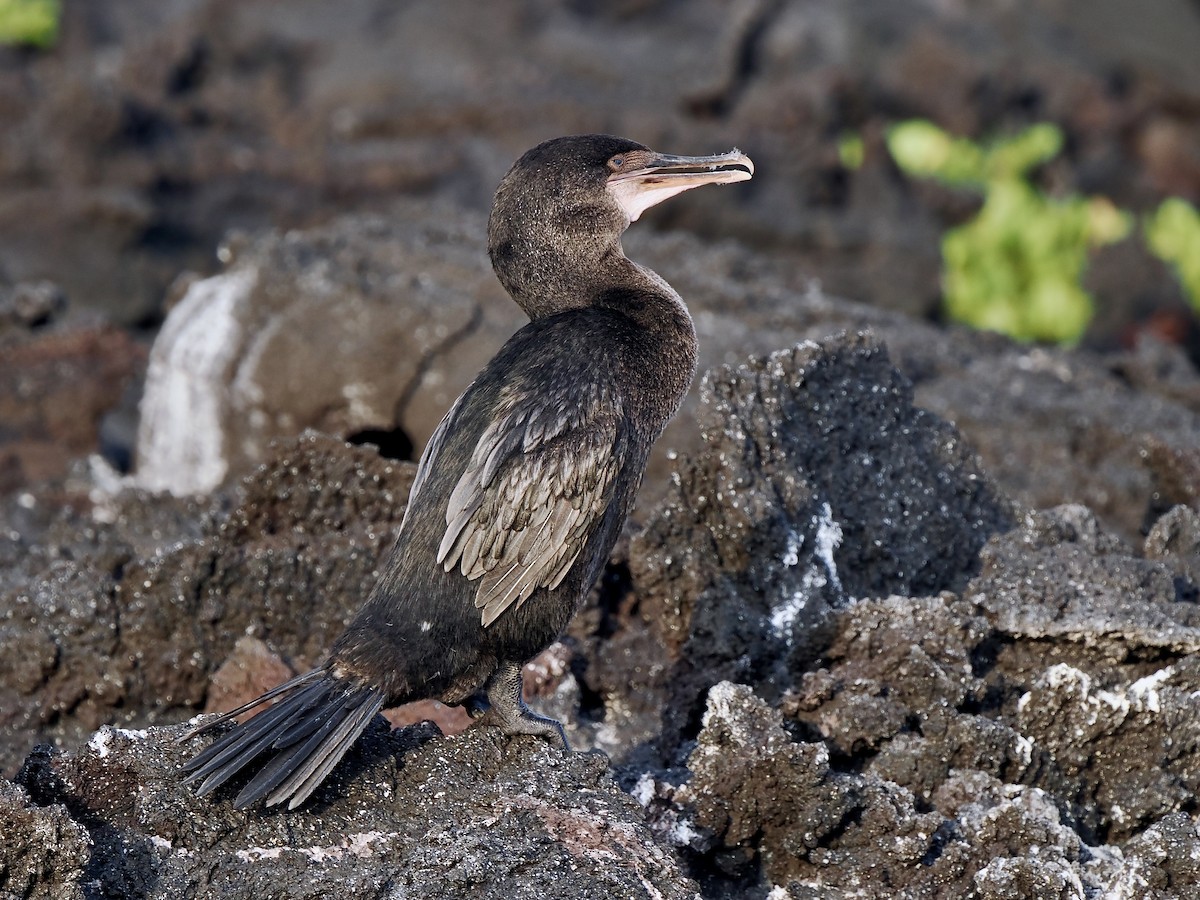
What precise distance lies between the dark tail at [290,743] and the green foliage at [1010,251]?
29.0 ft

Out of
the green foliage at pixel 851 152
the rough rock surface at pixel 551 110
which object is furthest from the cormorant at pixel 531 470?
the green foliage at pixel 851 152

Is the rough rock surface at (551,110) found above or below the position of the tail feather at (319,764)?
below

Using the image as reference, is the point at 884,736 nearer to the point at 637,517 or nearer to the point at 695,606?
the point at 695,606

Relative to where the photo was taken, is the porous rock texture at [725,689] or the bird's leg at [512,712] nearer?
the porous rock texture at [725,689]

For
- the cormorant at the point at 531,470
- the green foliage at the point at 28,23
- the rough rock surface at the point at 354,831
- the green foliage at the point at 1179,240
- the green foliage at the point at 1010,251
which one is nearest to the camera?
the rough rock surface at the point at 354,831

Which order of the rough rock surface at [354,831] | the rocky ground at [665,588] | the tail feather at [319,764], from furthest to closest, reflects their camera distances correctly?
the rocky ground at [665,588] < the tail feather at [319,764] < the rough rock surface at [354,831]

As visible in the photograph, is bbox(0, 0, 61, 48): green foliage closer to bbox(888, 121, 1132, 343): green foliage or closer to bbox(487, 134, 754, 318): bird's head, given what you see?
bbox(888, 121, 1132, 343): green foliage

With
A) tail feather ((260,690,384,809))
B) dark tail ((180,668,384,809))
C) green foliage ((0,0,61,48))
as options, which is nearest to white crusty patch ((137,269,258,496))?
dark tail ((180,668,384,809))

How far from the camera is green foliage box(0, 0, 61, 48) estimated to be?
15656mm

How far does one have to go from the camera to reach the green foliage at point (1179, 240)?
1396cm

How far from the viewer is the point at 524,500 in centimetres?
447

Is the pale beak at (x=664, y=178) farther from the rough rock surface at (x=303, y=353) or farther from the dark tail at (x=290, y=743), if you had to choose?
the rough rock surface at (x=303, y=353)

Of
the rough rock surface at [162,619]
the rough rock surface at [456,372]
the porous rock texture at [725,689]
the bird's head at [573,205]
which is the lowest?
the rough rock surface at [456,372]

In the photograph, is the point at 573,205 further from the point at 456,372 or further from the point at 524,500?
the point at 456,372
